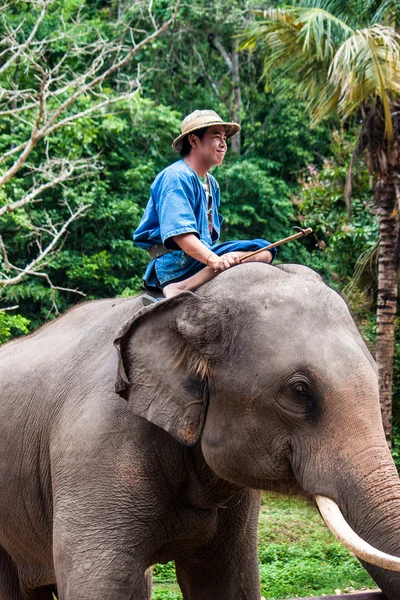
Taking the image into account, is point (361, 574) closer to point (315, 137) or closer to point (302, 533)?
point (302, 533)

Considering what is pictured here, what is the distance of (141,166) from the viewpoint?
2050cm

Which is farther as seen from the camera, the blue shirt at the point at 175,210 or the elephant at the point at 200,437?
the blue shirt at the point at 175,210

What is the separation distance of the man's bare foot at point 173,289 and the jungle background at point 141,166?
476cm

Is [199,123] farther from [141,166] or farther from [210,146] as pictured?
[141,166]

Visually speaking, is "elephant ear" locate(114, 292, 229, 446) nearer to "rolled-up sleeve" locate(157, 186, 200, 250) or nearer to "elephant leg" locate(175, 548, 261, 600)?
"rolled-up sleeve" locate(157, 186, 200, 250)

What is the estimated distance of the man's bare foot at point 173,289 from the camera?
3.79 m

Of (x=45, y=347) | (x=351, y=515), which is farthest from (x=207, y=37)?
(x=351, y=515)

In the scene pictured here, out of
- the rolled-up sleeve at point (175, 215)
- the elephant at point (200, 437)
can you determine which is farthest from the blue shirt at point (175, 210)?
the elephant at point (200, 437)

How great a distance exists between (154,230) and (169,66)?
21.0 metres

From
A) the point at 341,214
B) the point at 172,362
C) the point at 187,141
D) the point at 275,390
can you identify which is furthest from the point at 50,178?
the point at 275,390

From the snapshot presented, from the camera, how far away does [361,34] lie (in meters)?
11.0

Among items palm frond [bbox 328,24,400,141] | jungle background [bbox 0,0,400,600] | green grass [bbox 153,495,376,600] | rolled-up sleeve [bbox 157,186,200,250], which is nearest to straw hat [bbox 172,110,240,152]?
rolled-up sleeve [bbox 157,186,200,250]

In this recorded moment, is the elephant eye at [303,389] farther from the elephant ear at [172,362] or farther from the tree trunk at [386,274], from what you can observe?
the tree trunk at [386,274]

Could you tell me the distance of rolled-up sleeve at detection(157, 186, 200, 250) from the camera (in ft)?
12.3
